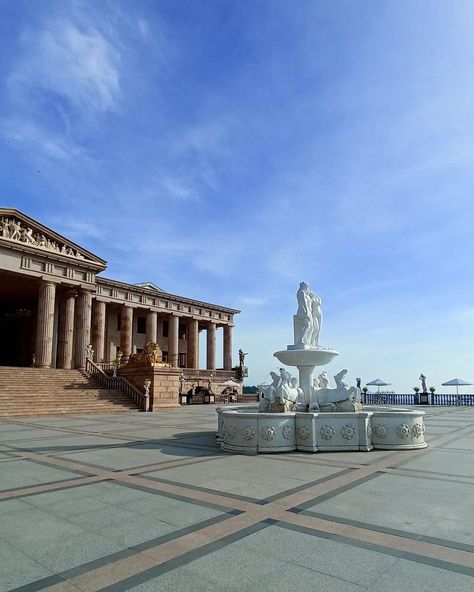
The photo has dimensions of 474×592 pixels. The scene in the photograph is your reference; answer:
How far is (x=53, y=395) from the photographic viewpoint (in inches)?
1094

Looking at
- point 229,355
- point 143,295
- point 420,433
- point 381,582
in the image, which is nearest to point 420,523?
point 381,582

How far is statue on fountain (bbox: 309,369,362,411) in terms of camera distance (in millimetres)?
12297

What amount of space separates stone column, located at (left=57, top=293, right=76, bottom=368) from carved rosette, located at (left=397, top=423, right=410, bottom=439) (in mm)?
32509

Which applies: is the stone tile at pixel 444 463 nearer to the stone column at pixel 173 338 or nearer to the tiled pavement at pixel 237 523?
the tiled pavement at pixel 237 523

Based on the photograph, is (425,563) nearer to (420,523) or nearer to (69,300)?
(420,523)

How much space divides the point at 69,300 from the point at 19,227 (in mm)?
7478

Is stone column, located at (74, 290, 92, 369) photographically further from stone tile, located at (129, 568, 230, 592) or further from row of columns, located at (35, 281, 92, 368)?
stone tile, located at (129, 568, 230, 592)

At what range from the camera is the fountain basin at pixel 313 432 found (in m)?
11.0

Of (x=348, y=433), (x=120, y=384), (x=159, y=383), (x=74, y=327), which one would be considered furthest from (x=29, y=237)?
(x=348, y=433)

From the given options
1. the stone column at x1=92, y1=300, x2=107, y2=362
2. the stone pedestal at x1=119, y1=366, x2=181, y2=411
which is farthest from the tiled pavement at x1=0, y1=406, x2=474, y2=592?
the stone column at x1=92, y1=300, x2=107, y2=362

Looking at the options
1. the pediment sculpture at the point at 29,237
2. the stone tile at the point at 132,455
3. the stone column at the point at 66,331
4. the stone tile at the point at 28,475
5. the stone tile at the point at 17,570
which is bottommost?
the stone tile at the point at 17,570

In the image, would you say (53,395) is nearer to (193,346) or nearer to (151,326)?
(151,326)

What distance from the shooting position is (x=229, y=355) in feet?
210

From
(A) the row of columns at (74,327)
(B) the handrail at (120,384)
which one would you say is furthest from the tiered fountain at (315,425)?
(A) the row of columns at (74,327)
